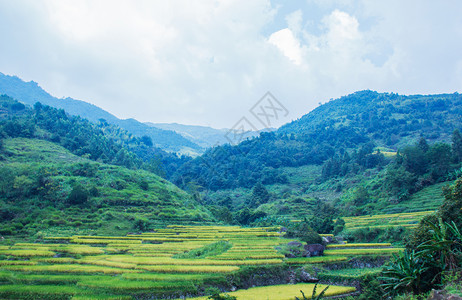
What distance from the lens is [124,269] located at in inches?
664

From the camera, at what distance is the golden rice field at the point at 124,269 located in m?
13.6

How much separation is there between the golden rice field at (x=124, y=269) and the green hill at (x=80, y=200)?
6969 mm

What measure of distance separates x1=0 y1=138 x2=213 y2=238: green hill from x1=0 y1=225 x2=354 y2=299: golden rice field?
6.97 meters

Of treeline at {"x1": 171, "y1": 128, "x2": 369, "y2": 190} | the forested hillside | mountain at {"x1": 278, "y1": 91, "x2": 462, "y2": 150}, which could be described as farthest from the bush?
mountain at {"x1": 278, "y1": 91, "x2": 462, "y2": 150}

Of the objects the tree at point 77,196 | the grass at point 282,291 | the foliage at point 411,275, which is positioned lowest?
the grass at point 282,291

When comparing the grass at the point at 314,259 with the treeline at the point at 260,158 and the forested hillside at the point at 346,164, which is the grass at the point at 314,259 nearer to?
the forested hillside at the point at 346,164

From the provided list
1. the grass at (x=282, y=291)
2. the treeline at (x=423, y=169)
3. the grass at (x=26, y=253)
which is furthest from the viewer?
the treeline at (x=423, y=169)

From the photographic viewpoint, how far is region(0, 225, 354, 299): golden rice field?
1356 cm

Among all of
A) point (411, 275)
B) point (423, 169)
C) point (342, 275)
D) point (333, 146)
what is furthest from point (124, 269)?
point (333, 146)

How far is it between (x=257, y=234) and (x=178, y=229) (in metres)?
9.86

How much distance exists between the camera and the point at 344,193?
62438 mm

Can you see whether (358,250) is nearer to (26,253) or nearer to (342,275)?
(342,275)

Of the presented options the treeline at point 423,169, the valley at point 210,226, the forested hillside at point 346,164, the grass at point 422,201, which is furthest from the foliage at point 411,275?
the treeline at point 423,169

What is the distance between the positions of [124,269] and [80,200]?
2389 cm
